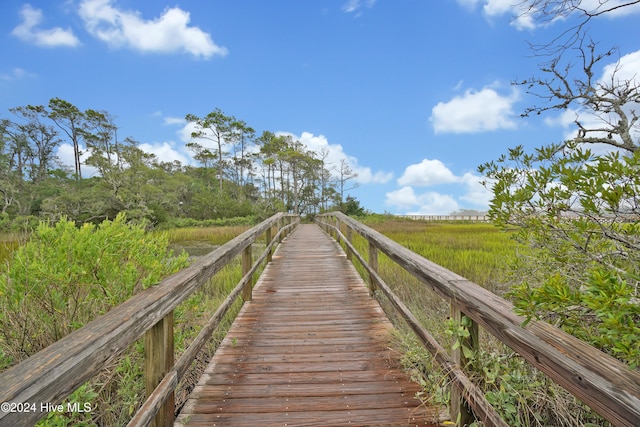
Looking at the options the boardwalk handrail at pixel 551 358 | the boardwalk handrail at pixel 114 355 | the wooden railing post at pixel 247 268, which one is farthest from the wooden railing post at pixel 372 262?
the boardwalk handrail at pixel 114 355

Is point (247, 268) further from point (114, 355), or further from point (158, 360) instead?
point (114, 355)

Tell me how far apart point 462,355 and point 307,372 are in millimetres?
1127

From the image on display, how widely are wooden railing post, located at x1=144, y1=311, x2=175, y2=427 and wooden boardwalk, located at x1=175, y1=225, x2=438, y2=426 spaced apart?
185 mm

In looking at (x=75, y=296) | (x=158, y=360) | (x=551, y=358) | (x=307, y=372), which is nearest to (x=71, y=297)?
(x=75, y=296)

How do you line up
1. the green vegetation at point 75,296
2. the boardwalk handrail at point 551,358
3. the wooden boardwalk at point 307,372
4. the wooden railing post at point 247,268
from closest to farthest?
1. the boardwalk handrail at point 551,358
2. the wooden boardwalk at point 307,372
3. the green vegetation at point 75,296
4. the wooden railing post at point 247,268

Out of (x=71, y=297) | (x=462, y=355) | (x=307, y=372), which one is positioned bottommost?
(x=307, y=372)

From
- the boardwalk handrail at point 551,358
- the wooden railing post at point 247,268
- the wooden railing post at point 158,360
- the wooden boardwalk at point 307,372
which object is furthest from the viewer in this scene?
the wooden railing post at point 247,268

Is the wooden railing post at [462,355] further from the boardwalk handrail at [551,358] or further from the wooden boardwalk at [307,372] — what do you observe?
the wooden boardwalk at [307,372]

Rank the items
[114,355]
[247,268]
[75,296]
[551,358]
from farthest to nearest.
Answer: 1. [247,268]
2. [75,296]
3. [114,355]
4. [551,358]

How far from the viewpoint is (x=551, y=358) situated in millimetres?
1045

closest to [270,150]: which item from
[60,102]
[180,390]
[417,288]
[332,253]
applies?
[60,102]

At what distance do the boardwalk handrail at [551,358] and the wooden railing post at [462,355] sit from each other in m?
0.04

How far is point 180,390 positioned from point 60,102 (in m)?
33.8

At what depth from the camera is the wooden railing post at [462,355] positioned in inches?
63.8
